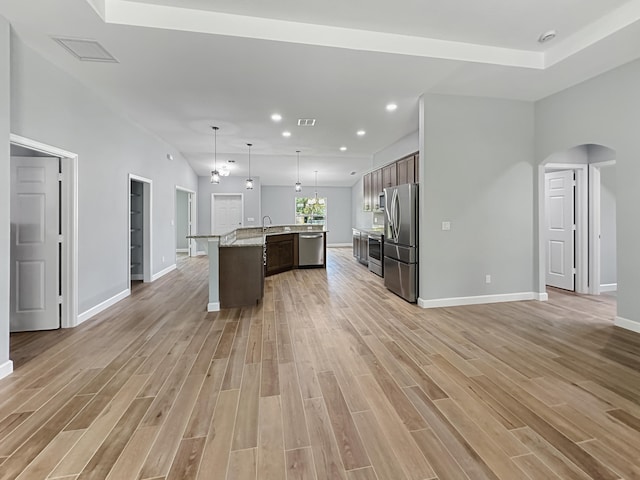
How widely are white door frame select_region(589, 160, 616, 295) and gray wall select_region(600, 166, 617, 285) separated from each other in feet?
0.41

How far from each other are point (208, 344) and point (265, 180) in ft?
29.6

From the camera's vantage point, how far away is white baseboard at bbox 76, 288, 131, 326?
3.72 meters

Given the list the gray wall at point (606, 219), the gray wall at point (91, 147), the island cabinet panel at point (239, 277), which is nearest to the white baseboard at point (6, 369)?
the gray wall at point (91, 147)

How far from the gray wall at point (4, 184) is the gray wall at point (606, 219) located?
24.6ft

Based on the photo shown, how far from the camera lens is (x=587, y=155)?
16.2 ft

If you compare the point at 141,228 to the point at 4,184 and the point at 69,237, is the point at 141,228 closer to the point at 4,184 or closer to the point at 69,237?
the point at 69,237

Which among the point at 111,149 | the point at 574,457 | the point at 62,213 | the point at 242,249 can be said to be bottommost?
the point at 574,457

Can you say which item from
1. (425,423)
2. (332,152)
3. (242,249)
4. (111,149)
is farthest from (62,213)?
(332,152)

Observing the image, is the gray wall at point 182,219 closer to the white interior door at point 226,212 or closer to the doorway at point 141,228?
the white interior door at point 226,212

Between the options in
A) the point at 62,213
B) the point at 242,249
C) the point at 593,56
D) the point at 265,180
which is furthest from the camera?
the point at 265,180

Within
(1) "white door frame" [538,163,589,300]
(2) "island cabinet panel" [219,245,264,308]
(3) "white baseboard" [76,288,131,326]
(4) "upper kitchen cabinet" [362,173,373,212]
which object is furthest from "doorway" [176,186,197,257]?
(1) "white door frame" [538,163,589,300]

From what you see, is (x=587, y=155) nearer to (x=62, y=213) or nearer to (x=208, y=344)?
(x=208, y=344)

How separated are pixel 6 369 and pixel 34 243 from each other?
1.53 metres

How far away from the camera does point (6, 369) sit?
7.94ft
